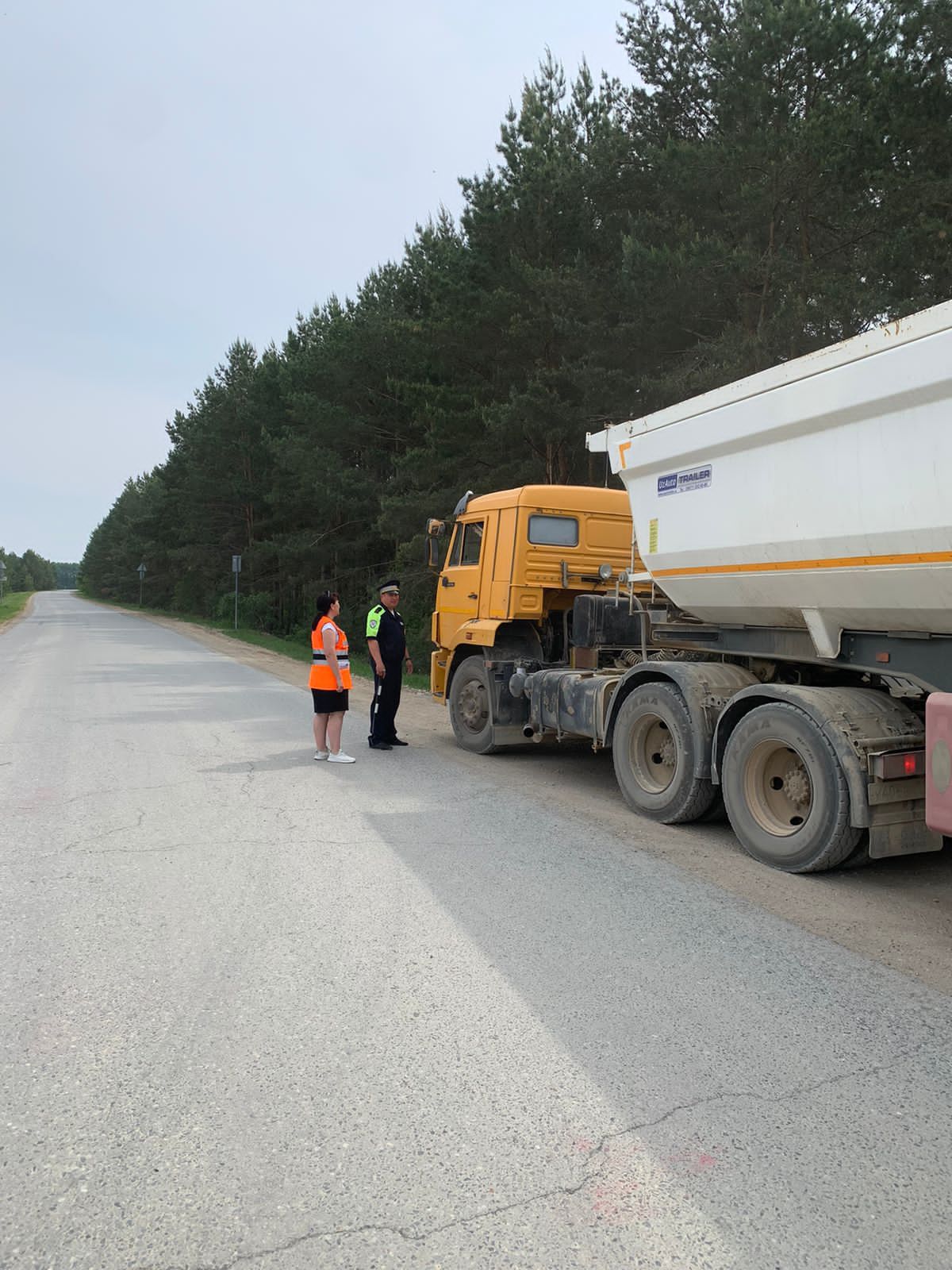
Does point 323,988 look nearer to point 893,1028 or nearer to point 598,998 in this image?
point 598,998

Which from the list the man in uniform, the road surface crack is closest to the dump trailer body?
the road surface crack

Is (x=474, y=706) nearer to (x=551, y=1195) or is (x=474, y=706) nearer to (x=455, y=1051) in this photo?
(x=455, y=1051)

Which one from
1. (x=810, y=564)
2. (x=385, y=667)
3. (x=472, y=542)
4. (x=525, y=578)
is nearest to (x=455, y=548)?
(x=472, y=542)

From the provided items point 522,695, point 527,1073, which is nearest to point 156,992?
point 527,1073

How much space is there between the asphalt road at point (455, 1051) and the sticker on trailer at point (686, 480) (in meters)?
2.46

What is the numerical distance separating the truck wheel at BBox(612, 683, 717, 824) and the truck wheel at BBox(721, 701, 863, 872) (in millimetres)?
430

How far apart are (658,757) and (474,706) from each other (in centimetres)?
310

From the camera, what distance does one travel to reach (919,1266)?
2.16 meters

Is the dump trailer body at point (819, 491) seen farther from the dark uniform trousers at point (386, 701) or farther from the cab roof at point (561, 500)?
the dark uniform trousers at point (386, 701)

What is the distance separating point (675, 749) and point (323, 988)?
3.66m

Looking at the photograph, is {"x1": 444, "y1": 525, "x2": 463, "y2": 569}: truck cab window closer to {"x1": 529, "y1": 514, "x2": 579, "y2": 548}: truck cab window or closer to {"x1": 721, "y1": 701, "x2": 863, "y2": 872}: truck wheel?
{"x1": 529, "y1": 514, "x2": 579, "y2": 548}: truck cab window

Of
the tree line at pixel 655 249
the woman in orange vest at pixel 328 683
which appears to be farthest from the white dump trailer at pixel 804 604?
the tree line at pixel 655 249

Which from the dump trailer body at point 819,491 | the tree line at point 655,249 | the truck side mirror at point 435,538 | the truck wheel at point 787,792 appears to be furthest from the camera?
the tree line at point 655,249

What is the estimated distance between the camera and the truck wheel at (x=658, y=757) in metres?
6.41
